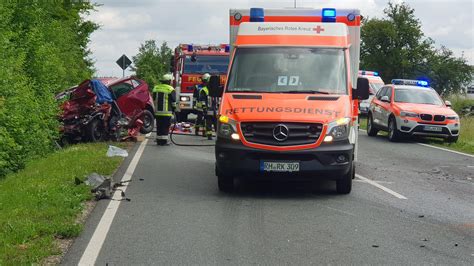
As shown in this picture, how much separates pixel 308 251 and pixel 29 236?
288cm

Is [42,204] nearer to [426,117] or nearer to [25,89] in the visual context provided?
[25,89]

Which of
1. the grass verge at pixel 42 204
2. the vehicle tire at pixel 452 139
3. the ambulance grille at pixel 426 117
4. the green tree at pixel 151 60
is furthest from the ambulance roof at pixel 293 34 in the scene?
the green tree at pixel 151 60

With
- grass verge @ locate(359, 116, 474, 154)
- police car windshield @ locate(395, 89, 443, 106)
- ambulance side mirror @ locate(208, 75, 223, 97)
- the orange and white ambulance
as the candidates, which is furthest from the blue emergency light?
police car windshield @ locate(395, 89, 443, 106)

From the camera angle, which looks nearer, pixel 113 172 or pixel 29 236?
pixel 29 236

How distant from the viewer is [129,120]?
18.4 metres

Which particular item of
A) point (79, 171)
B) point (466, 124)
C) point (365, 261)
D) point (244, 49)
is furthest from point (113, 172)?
Answer: point (466, 124)

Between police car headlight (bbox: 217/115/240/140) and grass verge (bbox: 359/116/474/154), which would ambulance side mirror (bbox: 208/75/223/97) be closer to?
police car headlight (bbox: 217/115/240/140)

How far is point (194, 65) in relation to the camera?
2477 centimetres

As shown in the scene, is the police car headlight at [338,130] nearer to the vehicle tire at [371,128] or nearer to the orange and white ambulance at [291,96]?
the orange and white ambulance at [291,96]

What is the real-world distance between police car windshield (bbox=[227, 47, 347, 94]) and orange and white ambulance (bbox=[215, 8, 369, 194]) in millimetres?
15

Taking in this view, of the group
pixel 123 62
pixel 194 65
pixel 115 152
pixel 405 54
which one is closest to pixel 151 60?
pixel 405 54

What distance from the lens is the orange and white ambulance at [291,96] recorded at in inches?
364

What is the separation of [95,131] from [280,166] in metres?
9.07

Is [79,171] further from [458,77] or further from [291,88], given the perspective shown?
[458,77]
